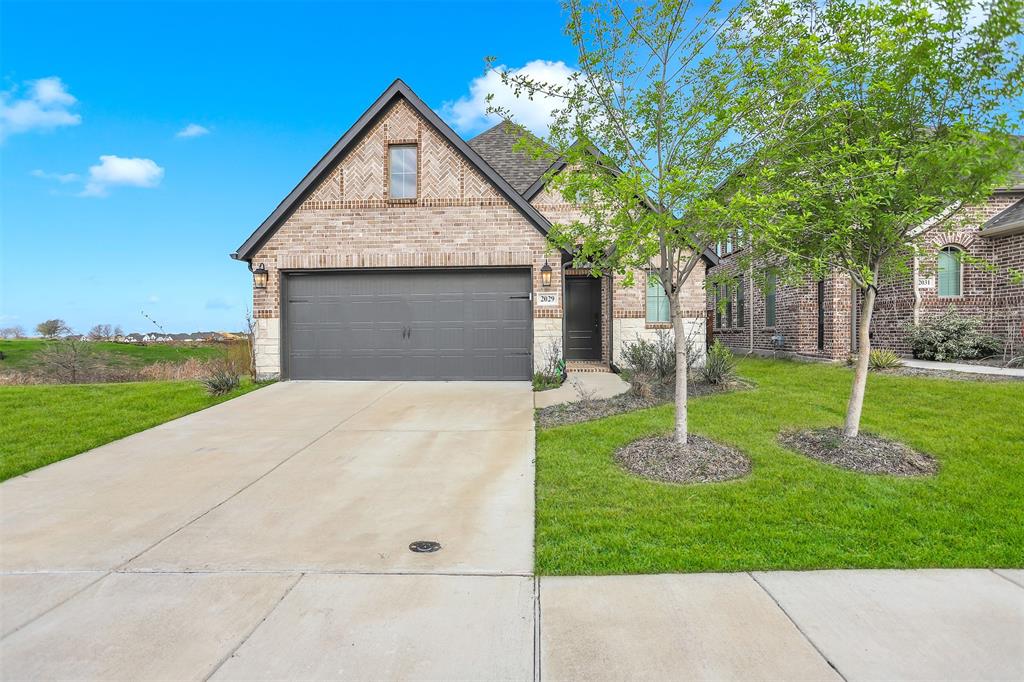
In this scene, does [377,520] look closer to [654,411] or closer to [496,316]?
[654,411]

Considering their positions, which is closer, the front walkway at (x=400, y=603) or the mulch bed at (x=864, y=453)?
the front walkway at (x=400, y=603)

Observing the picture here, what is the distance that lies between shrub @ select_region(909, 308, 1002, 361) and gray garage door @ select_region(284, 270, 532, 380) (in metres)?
10.4

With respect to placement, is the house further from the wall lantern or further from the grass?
the grass

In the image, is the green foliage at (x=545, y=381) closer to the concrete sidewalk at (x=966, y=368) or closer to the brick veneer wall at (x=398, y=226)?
the brick veneer wall at (x=398, y=226)

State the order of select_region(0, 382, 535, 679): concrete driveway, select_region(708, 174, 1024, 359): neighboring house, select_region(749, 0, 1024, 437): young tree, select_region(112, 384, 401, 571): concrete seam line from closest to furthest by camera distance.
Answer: select_region(0, 382, 535, 679): concrete driveway < select_region(112, 384, 401, 571): concrete seam line < select_region(749, 0, 1024, 437): young tree < select_region(708, 174, 1024, 359): neighboring house

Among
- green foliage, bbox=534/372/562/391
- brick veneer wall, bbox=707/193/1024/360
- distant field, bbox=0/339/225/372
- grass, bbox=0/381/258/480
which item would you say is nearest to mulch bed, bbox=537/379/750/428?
green foliage, bbox=534/372/562/391

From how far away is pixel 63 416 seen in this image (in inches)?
331

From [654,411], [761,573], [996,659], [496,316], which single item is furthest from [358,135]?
[996,659]

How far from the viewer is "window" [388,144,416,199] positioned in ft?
39.4

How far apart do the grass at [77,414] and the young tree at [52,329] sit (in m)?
4.95

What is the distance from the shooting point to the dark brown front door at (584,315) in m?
14.8

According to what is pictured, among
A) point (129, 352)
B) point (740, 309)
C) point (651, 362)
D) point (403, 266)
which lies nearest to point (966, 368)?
point (651, 362)

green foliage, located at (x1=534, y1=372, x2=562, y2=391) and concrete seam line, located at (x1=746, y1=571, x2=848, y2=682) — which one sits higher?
green foliage, located at (x1=534, y1=372, x2=562, y2=391)

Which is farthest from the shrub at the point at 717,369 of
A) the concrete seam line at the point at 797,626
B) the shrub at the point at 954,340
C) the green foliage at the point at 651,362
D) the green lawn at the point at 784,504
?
the concrete seam line at the point at 797,626
